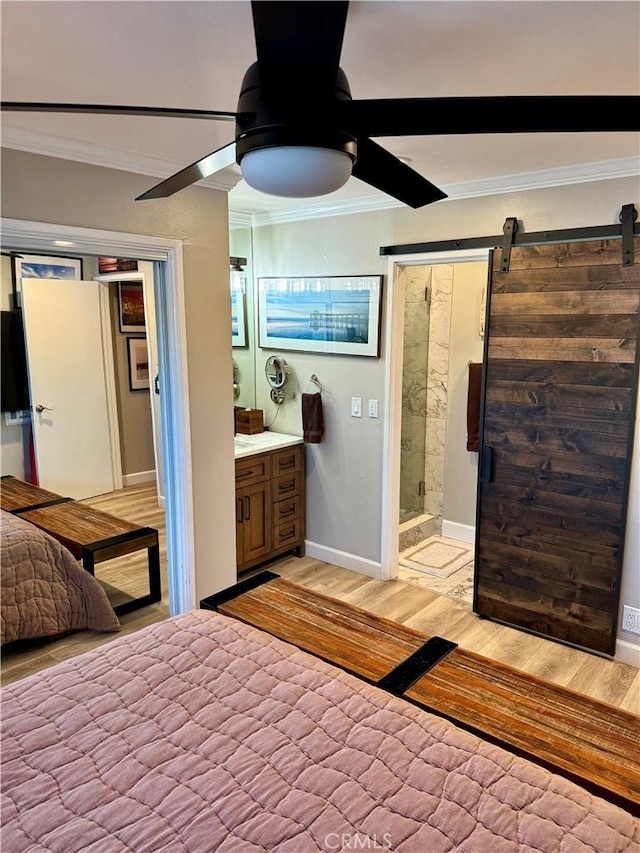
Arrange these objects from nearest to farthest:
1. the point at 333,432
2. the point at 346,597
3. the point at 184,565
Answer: the point at 184,565
the point at 346,597
the point at 333,432

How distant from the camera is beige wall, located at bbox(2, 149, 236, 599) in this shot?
2.32m

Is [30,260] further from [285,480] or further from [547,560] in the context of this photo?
[547,560]

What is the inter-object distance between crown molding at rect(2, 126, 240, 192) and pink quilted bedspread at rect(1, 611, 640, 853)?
1913 mm

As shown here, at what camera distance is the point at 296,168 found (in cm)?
117

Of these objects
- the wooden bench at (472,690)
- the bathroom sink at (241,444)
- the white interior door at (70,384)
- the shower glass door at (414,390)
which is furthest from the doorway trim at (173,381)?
the shower glass door at (414,390)

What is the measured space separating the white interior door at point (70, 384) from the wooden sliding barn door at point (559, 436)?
2185 mm

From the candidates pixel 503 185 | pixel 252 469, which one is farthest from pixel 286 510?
pixel 503 185

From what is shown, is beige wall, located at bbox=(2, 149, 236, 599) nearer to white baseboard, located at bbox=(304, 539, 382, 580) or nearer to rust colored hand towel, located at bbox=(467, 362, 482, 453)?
white baseboard, located at bbox=(304, 539, 382, 580)

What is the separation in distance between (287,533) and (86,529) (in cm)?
140

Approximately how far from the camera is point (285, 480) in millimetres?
4062

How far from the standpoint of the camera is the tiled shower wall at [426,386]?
14.8ft

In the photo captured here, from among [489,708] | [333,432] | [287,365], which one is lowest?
[489,708]

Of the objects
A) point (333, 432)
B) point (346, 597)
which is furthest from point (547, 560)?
point (333, 432)

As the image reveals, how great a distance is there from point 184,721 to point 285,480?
8.84 ft
